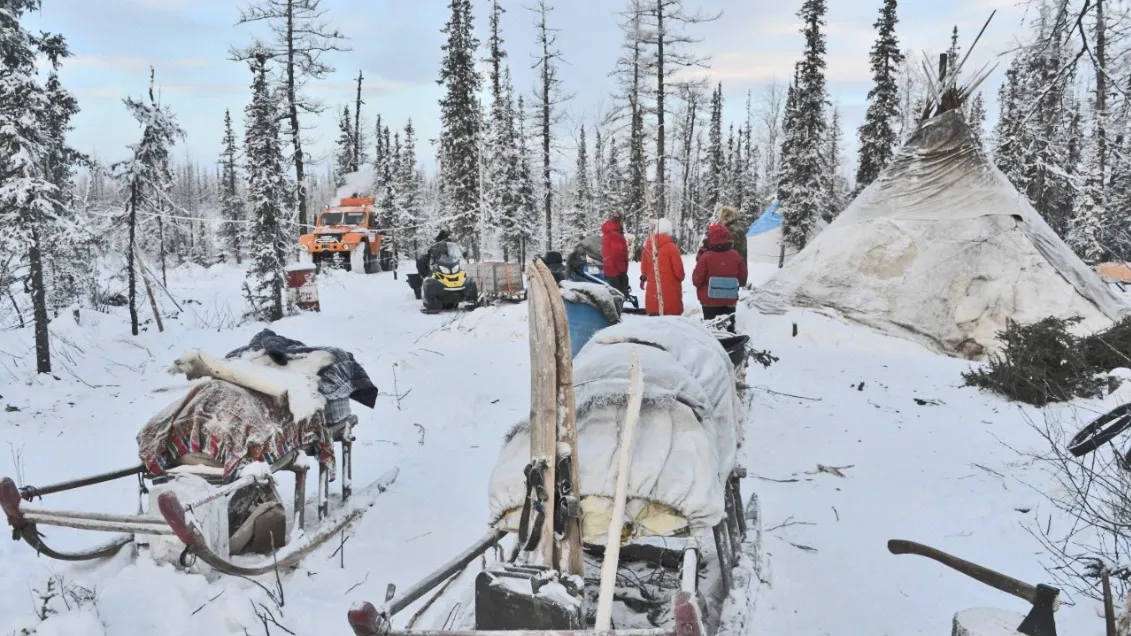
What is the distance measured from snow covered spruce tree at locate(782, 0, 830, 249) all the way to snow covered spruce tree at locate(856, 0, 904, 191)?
5.91 feet

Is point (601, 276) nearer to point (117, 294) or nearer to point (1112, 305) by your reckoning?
point (1112, 305)

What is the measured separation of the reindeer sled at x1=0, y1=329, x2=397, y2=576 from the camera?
3.64 meters

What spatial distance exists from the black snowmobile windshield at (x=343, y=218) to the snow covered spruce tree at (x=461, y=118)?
13.2ft

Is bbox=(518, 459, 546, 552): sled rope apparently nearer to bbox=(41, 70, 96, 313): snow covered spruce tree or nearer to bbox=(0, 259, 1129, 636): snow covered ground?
bbox=(0, 259, 1129, 636): snow covered ground

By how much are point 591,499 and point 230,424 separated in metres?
2.65

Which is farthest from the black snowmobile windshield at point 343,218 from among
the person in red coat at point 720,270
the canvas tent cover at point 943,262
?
the person in red coat at point 720,270

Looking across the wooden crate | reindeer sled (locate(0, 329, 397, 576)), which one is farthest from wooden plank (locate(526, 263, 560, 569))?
the wooden crate

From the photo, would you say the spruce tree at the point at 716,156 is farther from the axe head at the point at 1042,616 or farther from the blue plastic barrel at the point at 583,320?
the axe head at the point at 1042,616

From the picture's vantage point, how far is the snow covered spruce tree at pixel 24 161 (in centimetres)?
909

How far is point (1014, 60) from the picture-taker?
4133 millimetres

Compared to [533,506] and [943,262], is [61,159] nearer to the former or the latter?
[533,506]

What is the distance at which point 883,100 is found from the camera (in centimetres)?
2717

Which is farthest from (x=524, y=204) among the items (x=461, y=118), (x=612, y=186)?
(x=612, y=186)

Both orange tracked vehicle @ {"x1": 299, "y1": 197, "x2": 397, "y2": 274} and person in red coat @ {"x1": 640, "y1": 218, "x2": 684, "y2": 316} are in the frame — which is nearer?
person in red coat @ {"x1": 640, "y1": 218, "x2": 684, "y2": 316}
